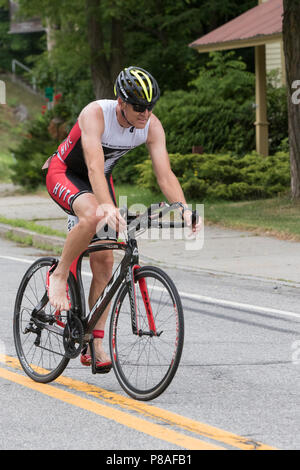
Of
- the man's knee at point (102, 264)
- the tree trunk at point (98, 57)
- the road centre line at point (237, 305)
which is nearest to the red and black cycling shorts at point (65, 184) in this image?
the man's knee at point (102, 264)

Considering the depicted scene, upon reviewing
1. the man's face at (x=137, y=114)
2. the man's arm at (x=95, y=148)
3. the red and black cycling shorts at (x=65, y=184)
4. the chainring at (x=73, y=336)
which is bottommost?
the chainring at (x=73, y=336)

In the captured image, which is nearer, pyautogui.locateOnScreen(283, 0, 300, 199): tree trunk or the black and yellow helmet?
the black and yellow helmet

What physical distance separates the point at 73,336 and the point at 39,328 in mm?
512

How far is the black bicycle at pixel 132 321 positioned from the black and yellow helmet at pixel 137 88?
623mm

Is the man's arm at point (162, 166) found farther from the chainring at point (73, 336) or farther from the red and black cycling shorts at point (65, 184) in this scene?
the chainring at point (73, 336)

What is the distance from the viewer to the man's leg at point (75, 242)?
5.43 metres

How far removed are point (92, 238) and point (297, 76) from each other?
11.4 meters

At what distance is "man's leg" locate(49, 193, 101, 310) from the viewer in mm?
5430

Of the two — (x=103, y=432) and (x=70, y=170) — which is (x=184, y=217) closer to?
(x=70, y=170)

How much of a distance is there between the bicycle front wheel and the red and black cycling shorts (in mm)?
591

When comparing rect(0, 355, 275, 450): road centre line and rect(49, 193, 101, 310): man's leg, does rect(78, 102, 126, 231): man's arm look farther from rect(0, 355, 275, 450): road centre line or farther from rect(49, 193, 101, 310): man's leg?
rect(0, 355, 275, 450): road centre line

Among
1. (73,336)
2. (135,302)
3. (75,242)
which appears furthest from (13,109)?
(135,302)

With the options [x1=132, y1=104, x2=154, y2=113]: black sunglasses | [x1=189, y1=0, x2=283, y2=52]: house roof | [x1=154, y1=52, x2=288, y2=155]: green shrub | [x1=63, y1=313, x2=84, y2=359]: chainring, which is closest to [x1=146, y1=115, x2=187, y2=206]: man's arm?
[x1=132, y1=104, x2=154, y2=113]: black sunglasses
